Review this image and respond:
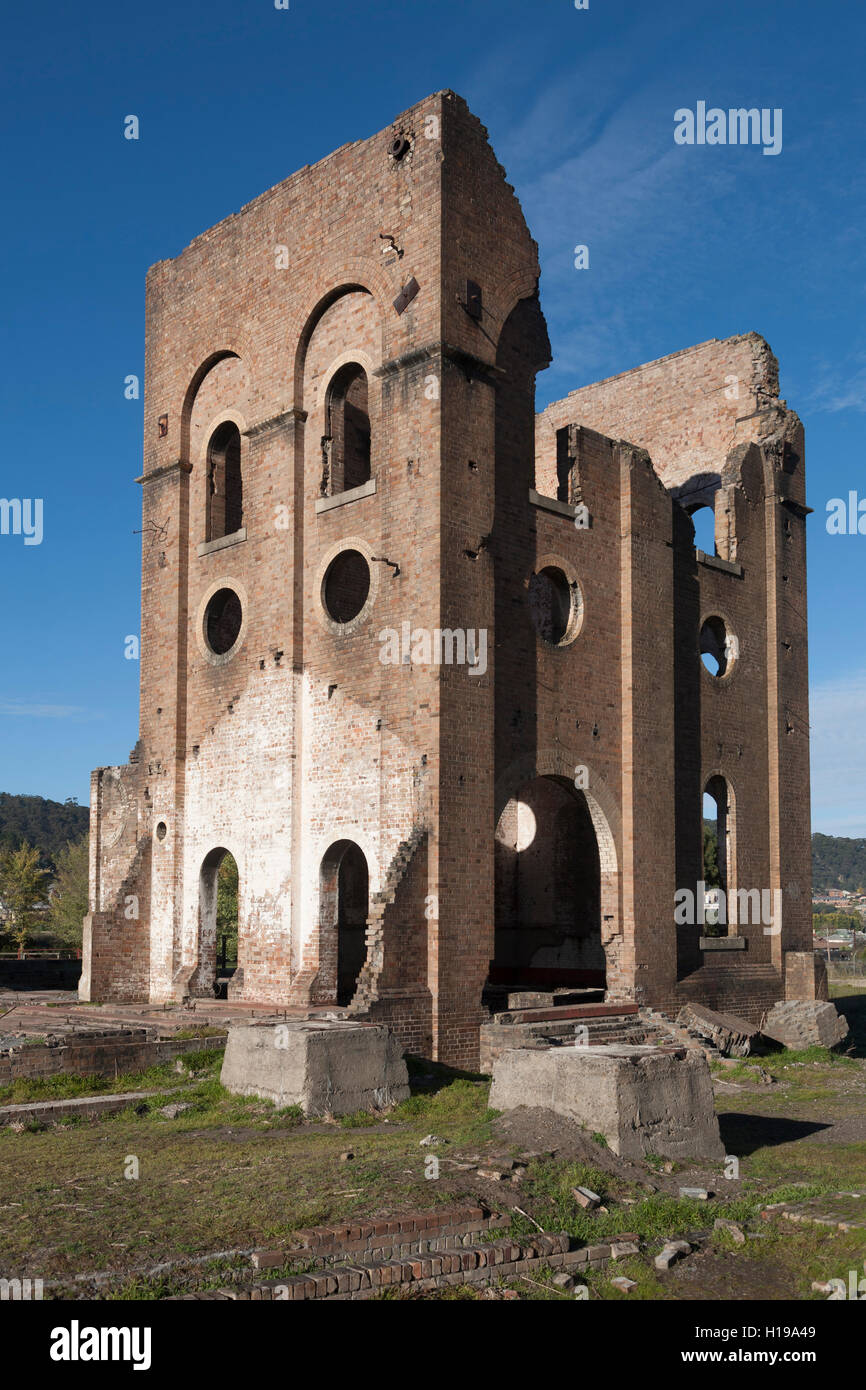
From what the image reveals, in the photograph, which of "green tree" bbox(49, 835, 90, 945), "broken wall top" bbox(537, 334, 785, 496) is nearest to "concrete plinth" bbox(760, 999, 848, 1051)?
"broken wall top" bbox(537, 334, 785, 496)

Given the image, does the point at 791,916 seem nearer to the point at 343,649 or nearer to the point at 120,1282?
the point at 343,649

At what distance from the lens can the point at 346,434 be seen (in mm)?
18562

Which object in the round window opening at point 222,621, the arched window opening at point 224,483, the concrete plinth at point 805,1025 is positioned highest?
the arched window opening at point 224,483

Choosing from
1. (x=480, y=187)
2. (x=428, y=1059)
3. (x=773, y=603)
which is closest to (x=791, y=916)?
(x=773, y=603)

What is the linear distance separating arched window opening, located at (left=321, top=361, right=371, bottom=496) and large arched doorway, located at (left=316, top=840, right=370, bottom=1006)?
5431mm

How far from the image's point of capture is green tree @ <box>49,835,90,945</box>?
39875 mm

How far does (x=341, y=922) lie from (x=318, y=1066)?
9.38 meters

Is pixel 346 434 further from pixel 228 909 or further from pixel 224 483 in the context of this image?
pixel 228 909

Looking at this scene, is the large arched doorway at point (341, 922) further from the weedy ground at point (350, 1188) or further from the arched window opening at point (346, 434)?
the arched window opening at point (346, 434)

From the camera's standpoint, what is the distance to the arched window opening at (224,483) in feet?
67.5

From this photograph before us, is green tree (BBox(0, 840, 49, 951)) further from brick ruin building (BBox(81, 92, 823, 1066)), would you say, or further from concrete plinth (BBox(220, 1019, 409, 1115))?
concrete plinth (BBox(220, 1019, 409, 1115))

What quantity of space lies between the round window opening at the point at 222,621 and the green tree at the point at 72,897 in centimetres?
2085
